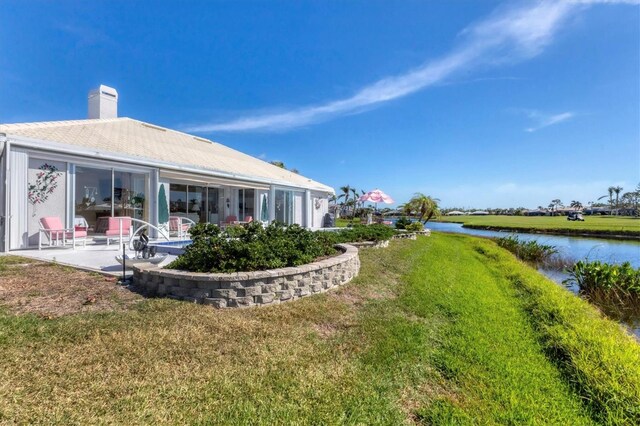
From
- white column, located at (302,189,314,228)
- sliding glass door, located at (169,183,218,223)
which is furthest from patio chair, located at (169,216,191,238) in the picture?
white column, located at (302,189,314,228)

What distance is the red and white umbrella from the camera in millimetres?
26781

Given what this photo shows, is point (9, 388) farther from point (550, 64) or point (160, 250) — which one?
point (550, 64)

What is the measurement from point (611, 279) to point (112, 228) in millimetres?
17488

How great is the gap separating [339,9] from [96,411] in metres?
14.6

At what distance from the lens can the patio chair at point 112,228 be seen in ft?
36.4

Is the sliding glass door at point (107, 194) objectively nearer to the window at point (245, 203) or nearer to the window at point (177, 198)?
the window at point (177, 198)

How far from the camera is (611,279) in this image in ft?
34.2

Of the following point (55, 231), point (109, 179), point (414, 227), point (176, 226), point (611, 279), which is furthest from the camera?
point (414, 227)

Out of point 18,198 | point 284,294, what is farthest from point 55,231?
point 284,294

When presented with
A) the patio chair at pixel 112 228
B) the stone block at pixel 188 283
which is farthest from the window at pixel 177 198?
the stone block at pixel 188 283

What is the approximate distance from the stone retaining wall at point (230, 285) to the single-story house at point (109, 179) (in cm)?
655

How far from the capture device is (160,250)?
9.05 meters

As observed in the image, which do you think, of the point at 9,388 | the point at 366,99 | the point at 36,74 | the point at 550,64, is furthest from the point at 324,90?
the point at 9,388

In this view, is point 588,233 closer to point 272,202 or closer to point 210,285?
point 272,202
